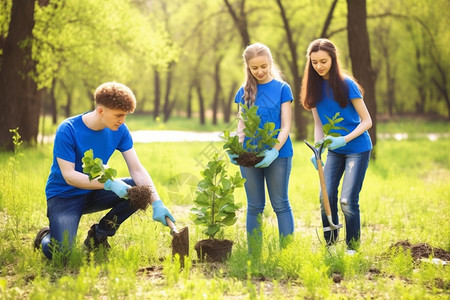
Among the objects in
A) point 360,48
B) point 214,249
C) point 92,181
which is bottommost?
point 214,249

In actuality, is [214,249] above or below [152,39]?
below

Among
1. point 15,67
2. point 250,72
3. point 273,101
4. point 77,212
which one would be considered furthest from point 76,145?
point 15,67

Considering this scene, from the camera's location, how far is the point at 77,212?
14.1ft

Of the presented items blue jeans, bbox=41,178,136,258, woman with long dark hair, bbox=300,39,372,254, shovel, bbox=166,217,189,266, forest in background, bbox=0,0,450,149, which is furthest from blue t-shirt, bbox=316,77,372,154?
forest in background, bbox=0,0,450,149

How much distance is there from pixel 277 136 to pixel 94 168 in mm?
1506

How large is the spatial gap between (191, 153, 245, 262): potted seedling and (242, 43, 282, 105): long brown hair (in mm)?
627

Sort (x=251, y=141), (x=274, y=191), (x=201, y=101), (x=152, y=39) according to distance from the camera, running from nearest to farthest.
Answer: (x=251, y=141) → (x=274, y=191) → (x=152, y=39) → (x=201, y=101)

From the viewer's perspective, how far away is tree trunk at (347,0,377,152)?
10062 millimetres

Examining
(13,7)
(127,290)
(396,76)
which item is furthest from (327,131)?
(396,76)

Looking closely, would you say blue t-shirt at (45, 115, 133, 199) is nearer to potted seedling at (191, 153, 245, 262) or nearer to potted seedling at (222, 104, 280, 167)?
potted seedling at (191, 153, 245, 262)

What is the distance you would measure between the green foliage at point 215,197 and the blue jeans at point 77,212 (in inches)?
28.0

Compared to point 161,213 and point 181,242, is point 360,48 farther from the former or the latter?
point 181,242

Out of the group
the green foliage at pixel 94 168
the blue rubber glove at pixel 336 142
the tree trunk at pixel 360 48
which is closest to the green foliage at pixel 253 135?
the blue rubber glove at pixel 336 142

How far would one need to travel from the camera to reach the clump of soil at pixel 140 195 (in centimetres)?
396
